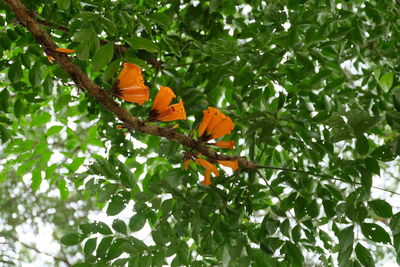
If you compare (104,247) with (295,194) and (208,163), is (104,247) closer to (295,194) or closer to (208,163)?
(208,163)

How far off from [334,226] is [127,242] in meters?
0.60

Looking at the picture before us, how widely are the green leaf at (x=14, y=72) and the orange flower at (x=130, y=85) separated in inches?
20.7

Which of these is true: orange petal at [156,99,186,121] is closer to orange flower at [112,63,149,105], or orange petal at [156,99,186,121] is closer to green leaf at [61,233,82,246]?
orange flower at [112,63,149,105]

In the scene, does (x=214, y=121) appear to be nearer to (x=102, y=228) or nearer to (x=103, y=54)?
(x=103, y=54)

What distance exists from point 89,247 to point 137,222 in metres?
0.15

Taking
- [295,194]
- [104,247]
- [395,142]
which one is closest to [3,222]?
[104,247]

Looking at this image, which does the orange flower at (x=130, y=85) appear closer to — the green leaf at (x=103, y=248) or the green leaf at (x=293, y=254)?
the green leaf at (x=103, y=248)

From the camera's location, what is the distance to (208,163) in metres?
1.19

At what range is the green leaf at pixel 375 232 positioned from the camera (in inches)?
47.2

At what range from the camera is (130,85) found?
3.43 ft

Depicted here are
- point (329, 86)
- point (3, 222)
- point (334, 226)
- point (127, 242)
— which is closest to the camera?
point (127, 242)

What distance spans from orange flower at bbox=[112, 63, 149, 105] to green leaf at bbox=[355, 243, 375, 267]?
0.67 m

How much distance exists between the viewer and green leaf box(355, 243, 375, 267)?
1.22m

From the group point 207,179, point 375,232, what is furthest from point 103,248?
point 375,232
